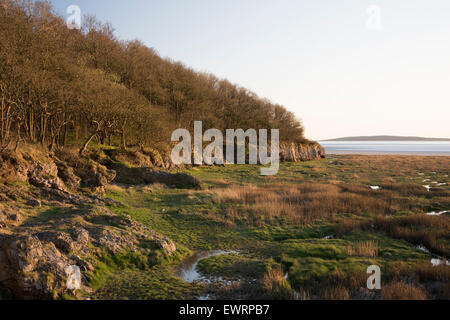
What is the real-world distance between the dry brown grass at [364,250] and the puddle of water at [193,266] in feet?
13.5

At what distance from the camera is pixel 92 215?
9945 millimetres

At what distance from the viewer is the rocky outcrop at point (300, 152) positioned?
6094cm

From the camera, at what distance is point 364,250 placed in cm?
915

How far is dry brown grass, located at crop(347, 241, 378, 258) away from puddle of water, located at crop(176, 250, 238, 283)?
412cm

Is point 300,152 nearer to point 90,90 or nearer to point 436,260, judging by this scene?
point 90,90

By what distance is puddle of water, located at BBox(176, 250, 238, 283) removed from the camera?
750 centimetres

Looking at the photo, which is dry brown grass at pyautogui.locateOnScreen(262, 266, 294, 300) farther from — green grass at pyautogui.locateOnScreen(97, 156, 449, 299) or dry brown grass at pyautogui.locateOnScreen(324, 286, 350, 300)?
dry brown grass at pyautogui.locateOnScreen(324, 286, 350, 300)

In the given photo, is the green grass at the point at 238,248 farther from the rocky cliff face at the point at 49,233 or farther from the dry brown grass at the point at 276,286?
the rocky cliff face at the point at 49,233

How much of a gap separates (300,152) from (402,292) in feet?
205

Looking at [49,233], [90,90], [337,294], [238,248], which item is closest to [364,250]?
[337,294]

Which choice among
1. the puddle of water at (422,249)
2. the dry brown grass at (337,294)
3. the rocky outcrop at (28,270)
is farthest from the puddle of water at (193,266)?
the puddle of water at (422,249)
